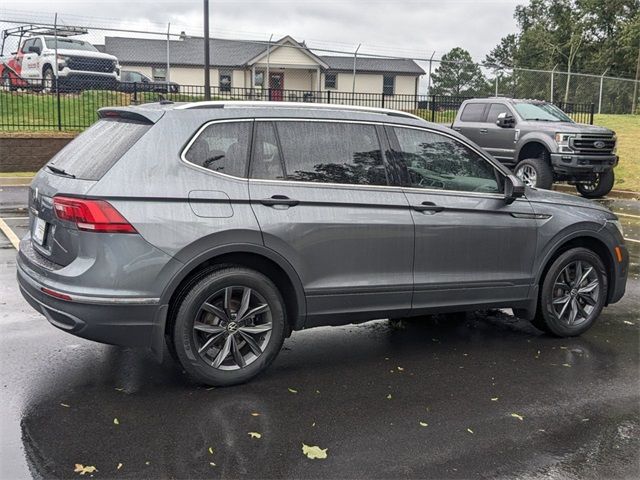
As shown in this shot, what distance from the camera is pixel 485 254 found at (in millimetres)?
5137

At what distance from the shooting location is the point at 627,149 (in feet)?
65.3

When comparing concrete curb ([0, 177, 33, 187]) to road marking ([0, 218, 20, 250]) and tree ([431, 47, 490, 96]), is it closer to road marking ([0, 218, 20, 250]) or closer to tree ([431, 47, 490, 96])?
road marking ([0, 218, 20, 250])

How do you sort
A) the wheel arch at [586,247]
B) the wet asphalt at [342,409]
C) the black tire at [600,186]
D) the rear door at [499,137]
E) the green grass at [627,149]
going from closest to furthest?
the wet asphalt at [342,409]
the wheel arch at [586,247]
the rear door at [499,137]
the black tire at [600,186]
the green grass at [627,149]

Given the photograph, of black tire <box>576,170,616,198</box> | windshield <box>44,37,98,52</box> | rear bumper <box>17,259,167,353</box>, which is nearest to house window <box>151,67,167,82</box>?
windshield <box>44,37,98,52</box>

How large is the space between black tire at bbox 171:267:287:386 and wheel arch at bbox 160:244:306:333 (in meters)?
0.06

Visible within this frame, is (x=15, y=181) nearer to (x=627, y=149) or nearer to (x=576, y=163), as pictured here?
(x=576, y=163)

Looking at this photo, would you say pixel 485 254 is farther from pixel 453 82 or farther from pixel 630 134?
pixel 453 82

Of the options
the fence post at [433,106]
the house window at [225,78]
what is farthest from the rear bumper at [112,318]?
the house window at [225,78]

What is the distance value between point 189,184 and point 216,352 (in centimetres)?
110

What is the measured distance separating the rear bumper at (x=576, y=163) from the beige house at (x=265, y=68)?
918 cm

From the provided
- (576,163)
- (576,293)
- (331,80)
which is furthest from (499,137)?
(331,80)

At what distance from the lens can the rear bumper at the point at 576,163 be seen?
13844 millimetres

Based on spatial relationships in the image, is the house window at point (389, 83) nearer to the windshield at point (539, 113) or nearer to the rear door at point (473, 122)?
the rear door at point (473, 122)

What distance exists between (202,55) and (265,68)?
26.6 feet
